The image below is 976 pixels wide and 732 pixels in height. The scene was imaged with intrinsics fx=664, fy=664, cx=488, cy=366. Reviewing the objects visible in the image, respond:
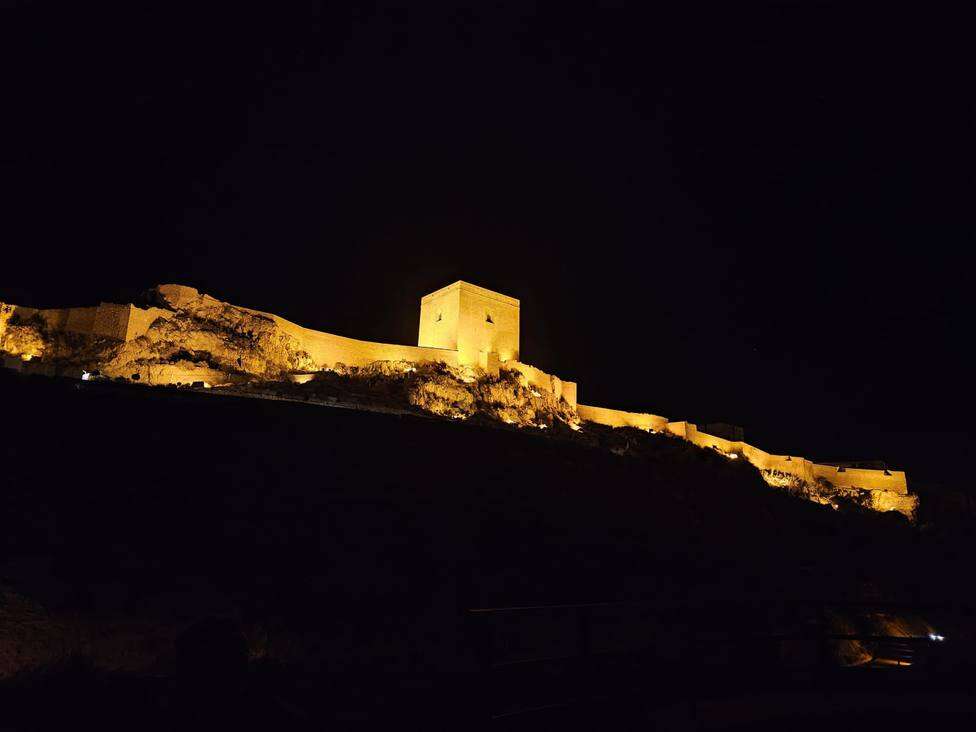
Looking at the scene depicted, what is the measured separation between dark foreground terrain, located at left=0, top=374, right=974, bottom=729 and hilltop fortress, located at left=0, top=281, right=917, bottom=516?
34.9ft

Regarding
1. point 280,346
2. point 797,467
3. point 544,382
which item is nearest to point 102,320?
point 280,346

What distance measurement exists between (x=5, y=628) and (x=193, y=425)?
9292 millimetres

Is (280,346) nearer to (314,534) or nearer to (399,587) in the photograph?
(314,534)

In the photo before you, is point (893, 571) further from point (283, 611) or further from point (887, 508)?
point (283, 611)

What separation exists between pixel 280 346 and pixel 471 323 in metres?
13.8

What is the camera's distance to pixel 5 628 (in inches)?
434

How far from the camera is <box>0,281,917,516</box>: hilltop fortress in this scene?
3042 cm

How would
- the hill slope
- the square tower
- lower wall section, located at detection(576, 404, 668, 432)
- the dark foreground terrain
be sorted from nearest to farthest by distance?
the dark foreground terrain < the hill slope < the square tower < lower wall section, located at detection(576, 404, 668, 432)

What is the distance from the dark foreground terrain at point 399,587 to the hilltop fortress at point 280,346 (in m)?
10.6

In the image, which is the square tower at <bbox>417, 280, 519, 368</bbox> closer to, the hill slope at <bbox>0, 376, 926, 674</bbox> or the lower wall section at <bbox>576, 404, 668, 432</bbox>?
the lower wall section at <bbox>576, 404, 668, 432</bbox>

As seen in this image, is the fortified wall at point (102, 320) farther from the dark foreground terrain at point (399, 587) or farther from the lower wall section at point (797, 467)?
the lower wall section at point (797, 467)

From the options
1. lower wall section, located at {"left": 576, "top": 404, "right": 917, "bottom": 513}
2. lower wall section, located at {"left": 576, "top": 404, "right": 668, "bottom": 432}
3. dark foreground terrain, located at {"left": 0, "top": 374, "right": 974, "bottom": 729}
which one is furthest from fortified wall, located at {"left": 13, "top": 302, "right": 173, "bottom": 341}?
lower wall section, located at {"left": 576, "top": 404, "right": 917, "bottom": 513}

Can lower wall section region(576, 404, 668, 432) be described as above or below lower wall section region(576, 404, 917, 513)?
above

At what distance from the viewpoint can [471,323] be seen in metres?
45.8
